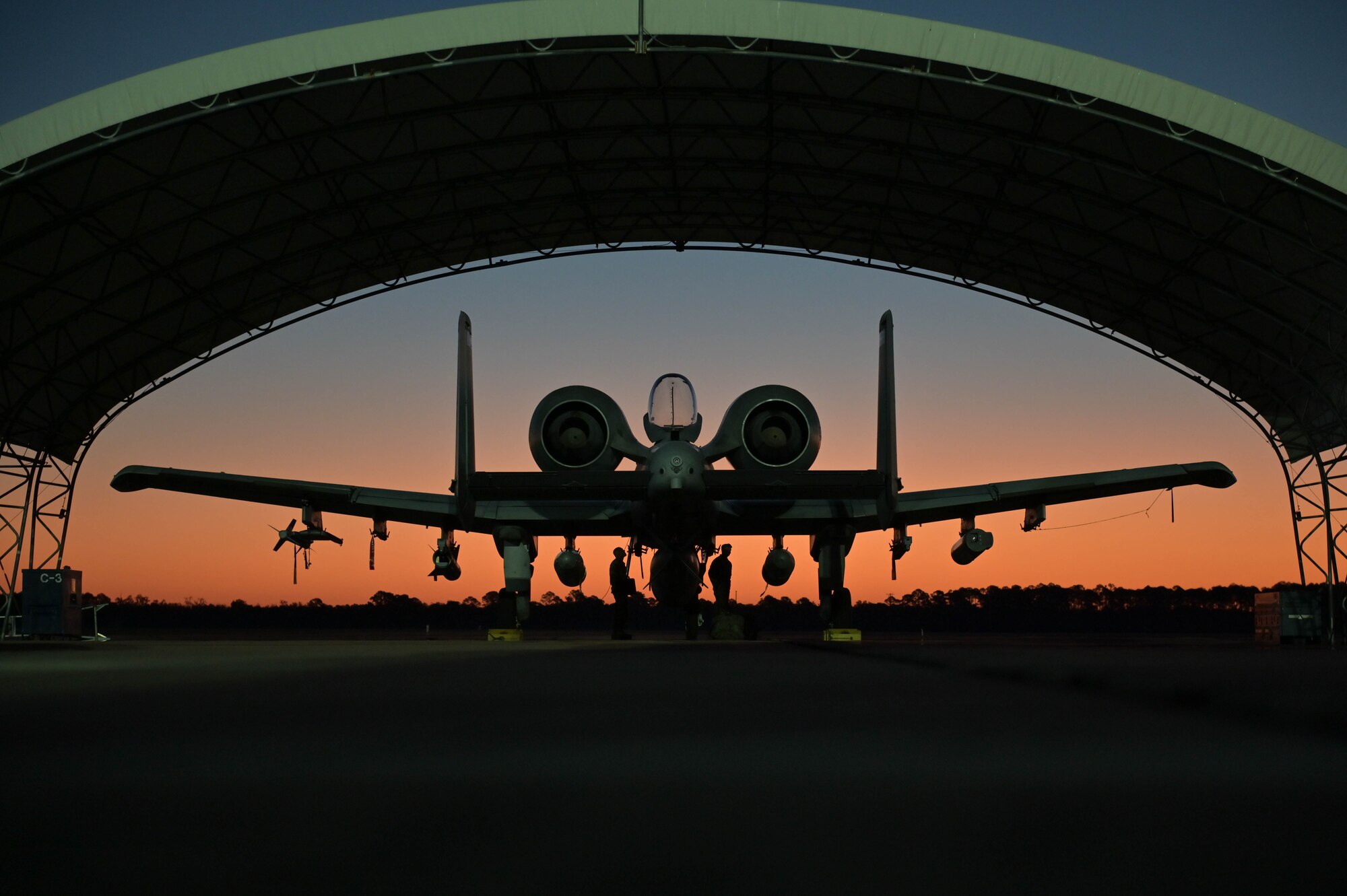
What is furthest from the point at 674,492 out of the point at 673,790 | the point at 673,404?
the point at 673,790

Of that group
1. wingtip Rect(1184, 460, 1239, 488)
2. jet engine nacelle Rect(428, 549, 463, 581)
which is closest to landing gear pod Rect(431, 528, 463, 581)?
jet engine nacelle Rect(428, 549, 463, 581)

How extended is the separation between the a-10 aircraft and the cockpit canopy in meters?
0.02

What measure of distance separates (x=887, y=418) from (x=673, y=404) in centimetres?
398

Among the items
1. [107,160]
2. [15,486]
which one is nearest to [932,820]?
[107,160]

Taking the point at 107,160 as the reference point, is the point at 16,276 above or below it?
below

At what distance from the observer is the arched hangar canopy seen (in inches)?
699

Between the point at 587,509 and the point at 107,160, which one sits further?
the point at 587,509

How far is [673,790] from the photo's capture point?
3.20 metres

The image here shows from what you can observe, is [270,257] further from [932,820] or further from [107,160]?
[932,820]

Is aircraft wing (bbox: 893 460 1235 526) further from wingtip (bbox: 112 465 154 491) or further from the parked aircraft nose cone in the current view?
wingtip (bbox: 112 465 154 491)

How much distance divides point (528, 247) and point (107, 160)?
1066cm

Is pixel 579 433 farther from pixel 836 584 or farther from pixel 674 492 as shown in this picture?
pixel 836 584

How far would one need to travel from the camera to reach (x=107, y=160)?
1991 cm

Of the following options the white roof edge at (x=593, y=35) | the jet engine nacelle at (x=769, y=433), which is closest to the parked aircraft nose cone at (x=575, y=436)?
the jet engine nacelle at (x=769, y=433)
